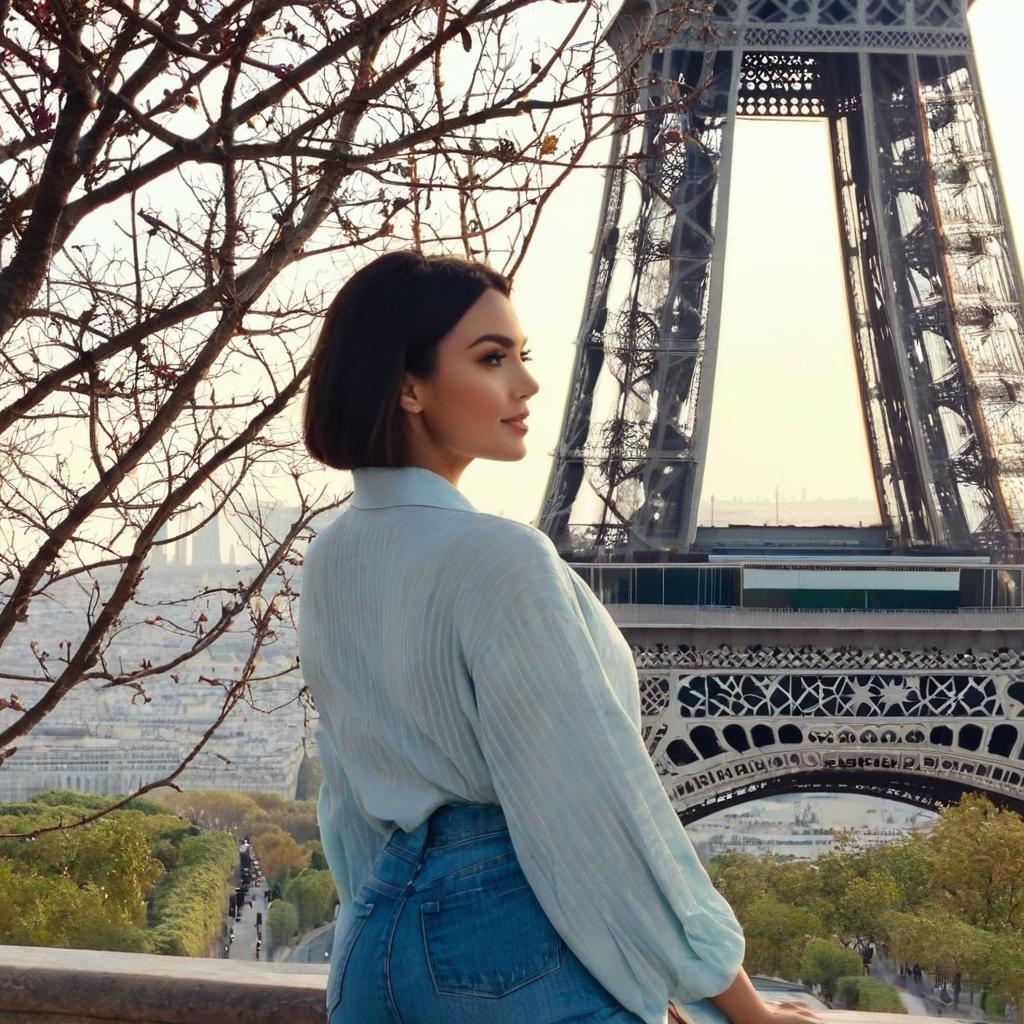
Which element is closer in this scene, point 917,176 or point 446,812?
point 446,812

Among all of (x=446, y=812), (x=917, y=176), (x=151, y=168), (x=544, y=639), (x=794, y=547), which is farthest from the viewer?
(x=794, y=547)

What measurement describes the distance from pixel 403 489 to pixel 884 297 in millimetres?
→ 19297

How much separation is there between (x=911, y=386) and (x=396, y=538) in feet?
61.9

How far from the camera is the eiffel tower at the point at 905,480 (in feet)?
60.5

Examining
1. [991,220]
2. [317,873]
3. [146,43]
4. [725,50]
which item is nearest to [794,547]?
[991,220]

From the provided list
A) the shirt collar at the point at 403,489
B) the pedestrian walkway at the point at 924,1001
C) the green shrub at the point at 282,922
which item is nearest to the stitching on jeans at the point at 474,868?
the shirt collar at the point at 403,489

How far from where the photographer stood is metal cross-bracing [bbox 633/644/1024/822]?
1814 cm

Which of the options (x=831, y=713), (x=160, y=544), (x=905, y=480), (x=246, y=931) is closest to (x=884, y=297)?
(x=905, y=480)

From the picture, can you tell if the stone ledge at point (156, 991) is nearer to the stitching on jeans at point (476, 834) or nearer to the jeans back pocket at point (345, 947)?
the jeans back pocket at point (345, 947)

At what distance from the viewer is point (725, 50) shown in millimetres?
19656

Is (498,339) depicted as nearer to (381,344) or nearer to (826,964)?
(381,344)

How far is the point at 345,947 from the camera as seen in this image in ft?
6.27

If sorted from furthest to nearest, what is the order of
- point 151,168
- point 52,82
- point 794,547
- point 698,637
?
point 794,547
point 698,637
point 52,82
point 151,168

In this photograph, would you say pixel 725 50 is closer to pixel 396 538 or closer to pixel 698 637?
pixel 698 637
